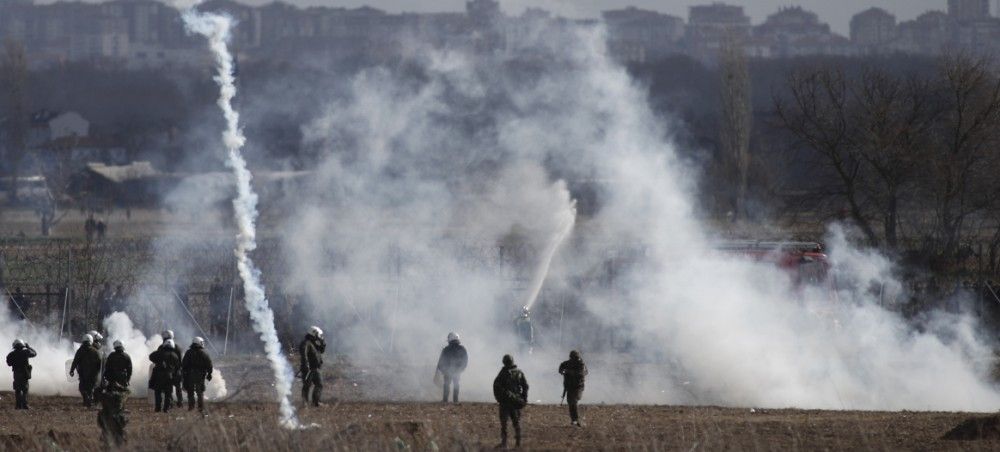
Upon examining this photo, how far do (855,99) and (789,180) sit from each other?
2788cm

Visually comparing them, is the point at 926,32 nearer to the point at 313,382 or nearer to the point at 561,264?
the point at 561,264

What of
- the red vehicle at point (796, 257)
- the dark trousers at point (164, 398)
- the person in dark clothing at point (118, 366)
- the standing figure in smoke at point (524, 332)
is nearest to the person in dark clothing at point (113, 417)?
the person in dark clothing at point (118, 366)

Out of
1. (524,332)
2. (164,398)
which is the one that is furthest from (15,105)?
(164,398)

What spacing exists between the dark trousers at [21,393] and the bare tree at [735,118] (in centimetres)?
4112

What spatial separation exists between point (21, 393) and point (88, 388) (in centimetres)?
130

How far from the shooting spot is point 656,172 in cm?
4197

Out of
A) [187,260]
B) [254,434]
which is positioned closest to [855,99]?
[187,260]

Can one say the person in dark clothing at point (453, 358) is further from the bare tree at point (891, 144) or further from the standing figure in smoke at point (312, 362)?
the bare tree at point (891, 144)

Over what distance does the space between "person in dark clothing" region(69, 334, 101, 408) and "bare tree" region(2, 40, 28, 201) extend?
2716 inches

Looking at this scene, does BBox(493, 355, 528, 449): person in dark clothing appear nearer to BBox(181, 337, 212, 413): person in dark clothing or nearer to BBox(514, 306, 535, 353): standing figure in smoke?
BBox(181, 337, 212, 413): person in dark clothing

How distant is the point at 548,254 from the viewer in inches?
1617

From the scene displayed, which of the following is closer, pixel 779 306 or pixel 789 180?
pixel 779 306

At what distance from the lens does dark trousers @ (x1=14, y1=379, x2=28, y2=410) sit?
87.5ft

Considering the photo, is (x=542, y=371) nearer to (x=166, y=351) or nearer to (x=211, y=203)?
(x=166, y=351)
